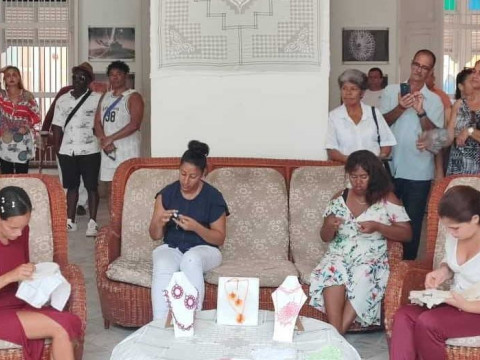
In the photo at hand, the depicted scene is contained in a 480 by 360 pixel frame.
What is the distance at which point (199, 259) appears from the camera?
479 centimetres

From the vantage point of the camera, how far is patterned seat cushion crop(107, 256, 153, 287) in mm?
4973

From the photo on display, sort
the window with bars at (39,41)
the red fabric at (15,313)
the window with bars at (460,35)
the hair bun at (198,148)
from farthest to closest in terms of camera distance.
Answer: the window with bars at (460,35)
the window with bars at (39,41)
the hair bun at (198,148)
the red fabric at (15,313)

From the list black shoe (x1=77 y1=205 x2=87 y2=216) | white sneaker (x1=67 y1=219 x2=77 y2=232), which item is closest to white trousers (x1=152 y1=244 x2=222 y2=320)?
white sneaker (x1=67 y1=219 x2=77 y2=232)

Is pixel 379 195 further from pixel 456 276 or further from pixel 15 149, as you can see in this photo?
pixel 15 149

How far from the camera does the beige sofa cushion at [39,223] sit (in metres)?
4.53

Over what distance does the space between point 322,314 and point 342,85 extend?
5.39ft

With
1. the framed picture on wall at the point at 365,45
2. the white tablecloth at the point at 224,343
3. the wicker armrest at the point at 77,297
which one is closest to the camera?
the white tablecloth at the point at 224,343

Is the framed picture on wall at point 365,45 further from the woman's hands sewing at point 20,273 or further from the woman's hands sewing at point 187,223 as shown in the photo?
the woman's hands sewing at point 20,273

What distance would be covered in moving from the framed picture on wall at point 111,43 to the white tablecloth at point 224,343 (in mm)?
7354

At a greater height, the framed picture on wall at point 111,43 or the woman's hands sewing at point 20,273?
the framed picture on wall at point 111,43

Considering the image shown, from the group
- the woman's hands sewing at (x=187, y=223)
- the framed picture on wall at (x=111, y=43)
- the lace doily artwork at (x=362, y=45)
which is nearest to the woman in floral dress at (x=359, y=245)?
the woman's hands sewing at (x=187, y=223)

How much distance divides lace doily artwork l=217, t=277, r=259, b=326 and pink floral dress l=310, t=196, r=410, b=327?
111cm

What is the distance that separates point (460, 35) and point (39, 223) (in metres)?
8.64

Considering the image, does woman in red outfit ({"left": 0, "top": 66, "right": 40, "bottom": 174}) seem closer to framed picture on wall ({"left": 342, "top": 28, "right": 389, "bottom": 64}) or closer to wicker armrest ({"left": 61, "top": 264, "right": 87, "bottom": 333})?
framed picture on wall ({"left": 342, "top": 28, "right": 389, "bottom": 64})
